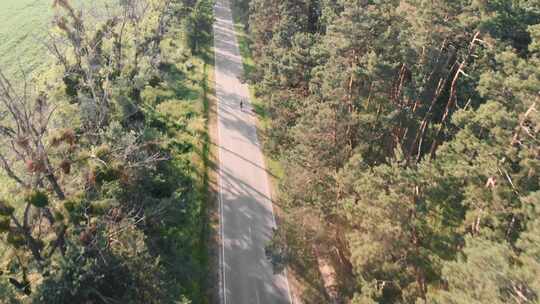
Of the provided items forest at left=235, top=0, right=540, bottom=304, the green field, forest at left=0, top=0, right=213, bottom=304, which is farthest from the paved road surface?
the green field

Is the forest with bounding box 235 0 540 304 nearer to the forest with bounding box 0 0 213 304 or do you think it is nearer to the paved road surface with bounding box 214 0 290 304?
the paved road surface with bounding box 214 0 290 304

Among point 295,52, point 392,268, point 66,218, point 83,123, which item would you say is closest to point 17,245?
point 66,218

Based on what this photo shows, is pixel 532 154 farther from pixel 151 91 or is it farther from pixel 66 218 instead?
pixel 151 91

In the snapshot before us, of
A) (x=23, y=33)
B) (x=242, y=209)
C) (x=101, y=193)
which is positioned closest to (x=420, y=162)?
(x=242, y=209)

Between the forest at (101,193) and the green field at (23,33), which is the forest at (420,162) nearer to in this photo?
the forest at (101,193)

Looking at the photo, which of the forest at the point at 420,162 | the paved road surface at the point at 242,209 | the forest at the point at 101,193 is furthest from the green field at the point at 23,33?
the forest at the point at 420,162
